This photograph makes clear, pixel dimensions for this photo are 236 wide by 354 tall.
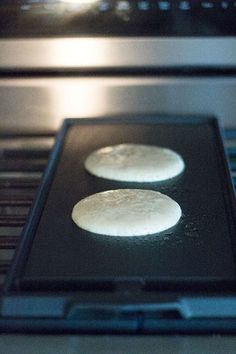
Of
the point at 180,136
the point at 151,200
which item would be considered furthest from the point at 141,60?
the point at 151,200

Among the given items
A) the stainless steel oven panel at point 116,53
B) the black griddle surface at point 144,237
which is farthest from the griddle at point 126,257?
the stainless steel oven panel at point 116,53

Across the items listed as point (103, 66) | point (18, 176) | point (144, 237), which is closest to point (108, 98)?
point (103, 66)

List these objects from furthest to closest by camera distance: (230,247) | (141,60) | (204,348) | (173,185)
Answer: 1. (141,60)
2. (173,185)
3. (230,247)
4. (204,348)

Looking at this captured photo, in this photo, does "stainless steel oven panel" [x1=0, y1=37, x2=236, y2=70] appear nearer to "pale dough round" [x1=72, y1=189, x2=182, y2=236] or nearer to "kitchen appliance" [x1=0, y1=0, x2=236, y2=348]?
"kitchen appliance" [x1=0, y1=0, x2=236, y2=348]

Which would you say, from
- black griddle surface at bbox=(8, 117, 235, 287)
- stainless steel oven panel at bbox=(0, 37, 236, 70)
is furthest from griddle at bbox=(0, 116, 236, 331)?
stainless steel oven panel at bbox=(0, 37, 236, 70)

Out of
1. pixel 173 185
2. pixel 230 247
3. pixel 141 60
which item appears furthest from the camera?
pixel 141 60

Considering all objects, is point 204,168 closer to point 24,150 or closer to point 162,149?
point 162,149
